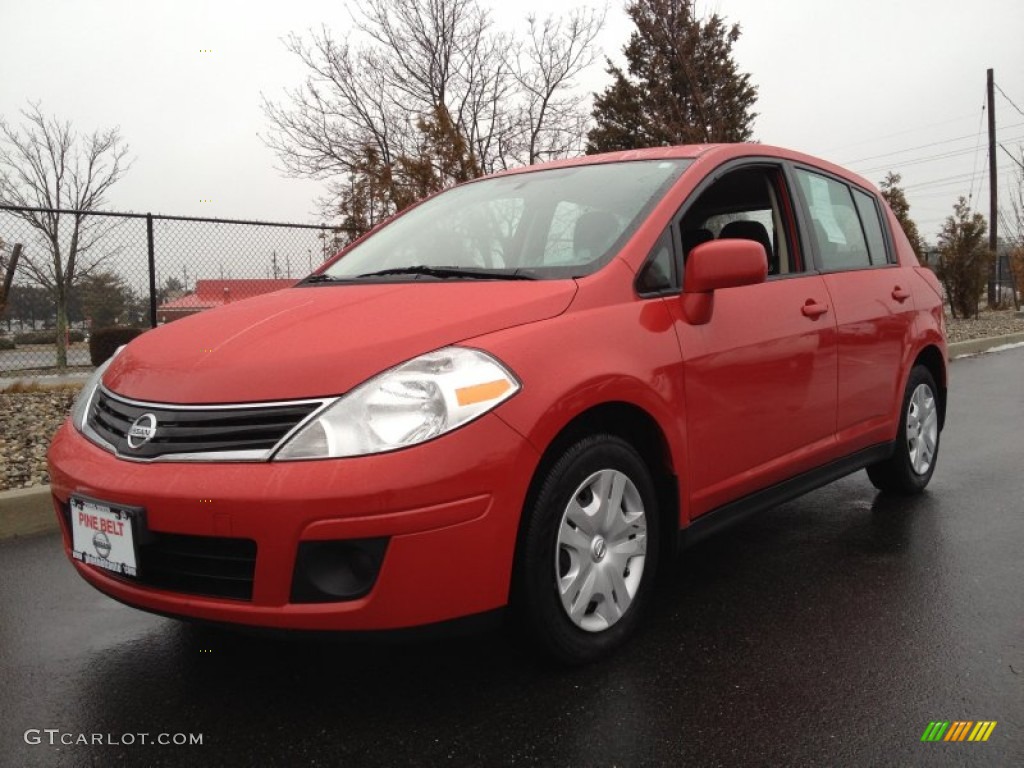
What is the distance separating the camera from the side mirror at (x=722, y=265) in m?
2.60

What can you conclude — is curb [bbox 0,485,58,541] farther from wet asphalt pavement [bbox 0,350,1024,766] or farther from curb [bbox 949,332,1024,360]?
curb [bbox 949,332,1024,360]

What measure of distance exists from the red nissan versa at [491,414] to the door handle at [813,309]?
0.05 feet

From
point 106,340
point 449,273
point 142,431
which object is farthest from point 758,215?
point 106,340

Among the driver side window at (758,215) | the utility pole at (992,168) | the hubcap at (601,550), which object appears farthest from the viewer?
the utility pole at (992,168)

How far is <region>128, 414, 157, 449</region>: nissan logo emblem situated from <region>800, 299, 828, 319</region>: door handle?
2.38 metres

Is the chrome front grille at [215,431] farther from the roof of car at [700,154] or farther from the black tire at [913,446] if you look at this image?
the black tire at [913,446]

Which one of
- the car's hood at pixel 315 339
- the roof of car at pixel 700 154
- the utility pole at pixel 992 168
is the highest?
the utility pole at pixel 992 168

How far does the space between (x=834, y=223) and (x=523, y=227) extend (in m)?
1.58

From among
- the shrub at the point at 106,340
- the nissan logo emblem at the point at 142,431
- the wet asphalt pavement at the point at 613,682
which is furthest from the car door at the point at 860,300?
the shrub at the point at 106,340

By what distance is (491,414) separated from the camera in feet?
6.67

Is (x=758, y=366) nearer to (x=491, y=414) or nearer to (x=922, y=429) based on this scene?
(x=491, y=414)

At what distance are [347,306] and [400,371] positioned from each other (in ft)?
1.82

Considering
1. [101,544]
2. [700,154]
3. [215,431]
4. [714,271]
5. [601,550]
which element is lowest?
[601,550]

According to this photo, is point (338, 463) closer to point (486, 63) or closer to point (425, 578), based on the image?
point (425, 578)
